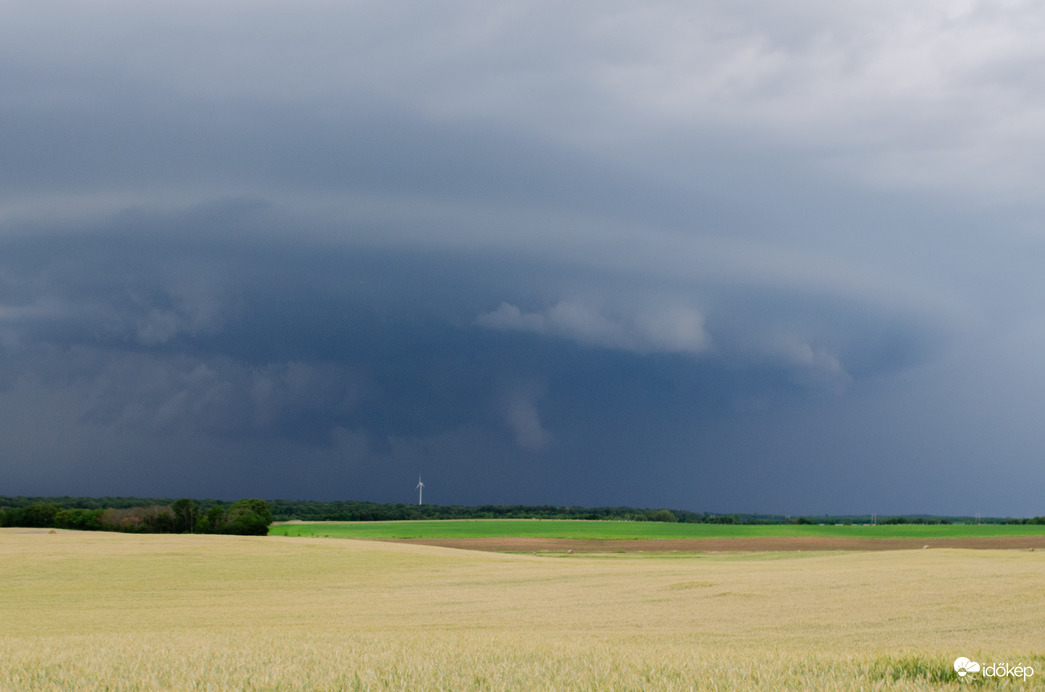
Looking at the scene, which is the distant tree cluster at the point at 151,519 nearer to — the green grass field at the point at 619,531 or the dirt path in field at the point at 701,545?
the green grass field at the point at 619,531

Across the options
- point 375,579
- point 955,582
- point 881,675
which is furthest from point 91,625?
point 955,582

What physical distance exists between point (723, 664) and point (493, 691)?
9.00ft

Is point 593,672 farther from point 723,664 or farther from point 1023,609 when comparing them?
point 1023,609

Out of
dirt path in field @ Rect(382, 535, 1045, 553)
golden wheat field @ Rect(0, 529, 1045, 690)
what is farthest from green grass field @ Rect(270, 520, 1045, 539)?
golden wheat field @ Rect(0, 529, 1045, 690)

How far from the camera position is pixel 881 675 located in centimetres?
746

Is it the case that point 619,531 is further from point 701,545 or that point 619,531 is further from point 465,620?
point 465,620

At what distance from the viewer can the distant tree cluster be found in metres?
83.0

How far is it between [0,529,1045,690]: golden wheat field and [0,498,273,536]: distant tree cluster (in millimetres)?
24322

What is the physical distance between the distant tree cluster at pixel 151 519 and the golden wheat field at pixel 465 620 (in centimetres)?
2432

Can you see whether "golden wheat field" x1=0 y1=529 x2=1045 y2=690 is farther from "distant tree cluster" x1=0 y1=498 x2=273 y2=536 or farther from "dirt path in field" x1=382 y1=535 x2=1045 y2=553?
"distant tree cluster" x1=0 y1=498 x2=273 y2=536

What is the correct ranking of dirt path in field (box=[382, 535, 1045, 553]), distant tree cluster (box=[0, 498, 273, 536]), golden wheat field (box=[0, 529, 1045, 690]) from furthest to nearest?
distant tree cluster (box=[0, 498, 273, 536])
dirt path in field (box=[382, 535, 1045, 553])
golden wheat field (box=[0, 529, 1045, 690])

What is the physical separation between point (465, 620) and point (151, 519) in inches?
2863

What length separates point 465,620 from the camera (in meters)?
21.9

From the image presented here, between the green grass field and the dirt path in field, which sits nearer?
the dirt path in field
